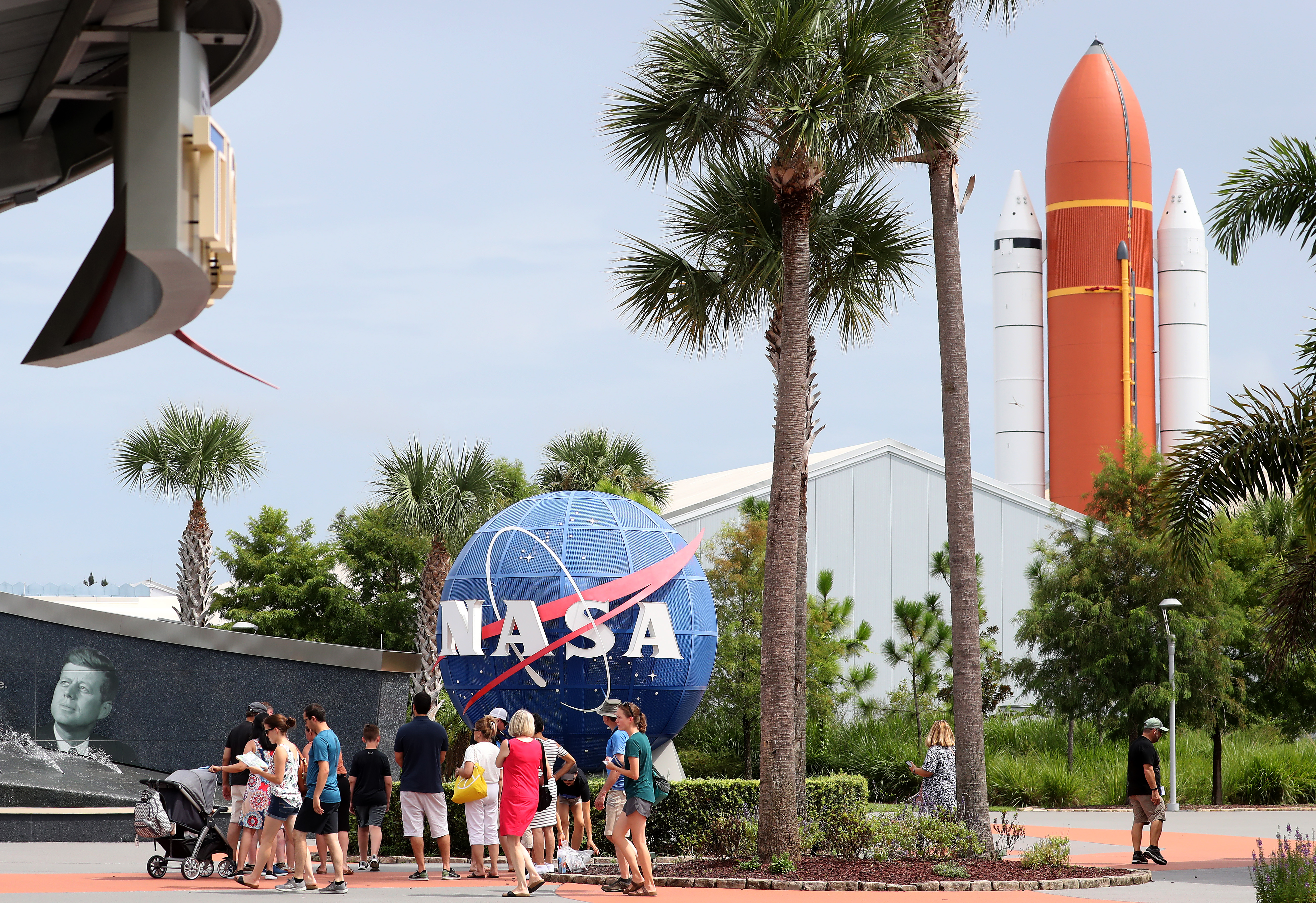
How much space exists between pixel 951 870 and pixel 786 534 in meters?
3.66

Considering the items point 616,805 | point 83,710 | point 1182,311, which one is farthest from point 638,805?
point 1182,311

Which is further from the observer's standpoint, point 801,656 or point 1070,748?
point 1070,748

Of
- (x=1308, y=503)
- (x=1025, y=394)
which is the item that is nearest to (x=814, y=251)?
(x=1308, y=503)

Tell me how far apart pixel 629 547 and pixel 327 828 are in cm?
811

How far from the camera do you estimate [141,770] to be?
2042cm

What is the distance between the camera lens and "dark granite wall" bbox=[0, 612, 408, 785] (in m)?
20.4

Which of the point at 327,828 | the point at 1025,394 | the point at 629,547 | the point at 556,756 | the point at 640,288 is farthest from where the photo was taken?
the point at 1025,394

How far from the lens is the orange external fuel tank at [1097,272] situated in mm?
54125

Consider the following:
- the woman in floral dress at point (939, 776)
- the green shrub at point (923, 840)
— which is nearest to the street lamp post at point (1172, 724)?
the woman in floral dress at point (939, 776)

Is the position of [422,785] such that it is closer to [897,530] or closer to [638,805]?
[638,805]

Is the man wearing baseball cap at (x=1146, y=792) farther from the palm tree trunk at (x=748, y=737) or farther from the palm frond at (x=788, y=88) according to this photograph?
the palm tree trunk at (x=748, y=737)

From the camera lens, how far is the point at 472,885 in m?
13.7

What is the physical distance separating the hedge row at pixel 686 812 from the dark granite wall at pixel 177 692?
10.3ft

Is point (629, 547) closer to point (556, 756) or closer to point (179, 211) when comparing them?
point (556, 756)
